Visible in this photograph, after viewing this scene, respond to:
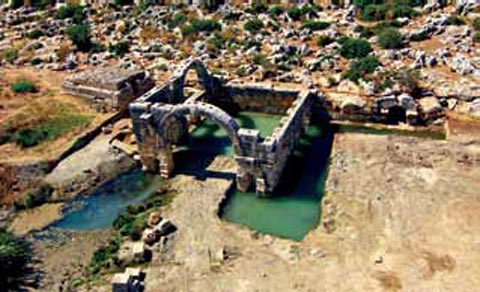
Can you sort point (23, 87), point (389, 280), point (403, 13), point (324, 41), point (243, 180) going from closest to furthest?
point (389, 280) < point (243, 180) < point (23, 87) < point (324, 41) < point (403, 13)

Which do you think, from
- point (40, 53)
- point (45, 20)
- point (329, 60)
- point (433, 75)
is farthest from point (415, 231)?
→ point (45, 20)

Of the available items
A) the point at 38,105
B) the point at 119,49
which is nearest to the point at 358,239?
the point at 38,105

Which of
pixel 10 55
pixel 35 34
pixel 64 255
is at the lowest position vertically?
pixel 64 255

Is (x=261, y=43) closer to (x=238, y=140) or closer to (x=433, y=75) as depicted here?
(x=433, y=75)

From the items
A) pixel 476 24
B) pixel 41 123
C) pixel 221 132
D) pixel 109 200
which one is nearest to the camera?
pixel 109 200

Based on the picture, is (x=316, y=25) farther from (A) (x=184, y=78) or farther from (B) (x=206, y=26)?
(A) (x=184, y=78)

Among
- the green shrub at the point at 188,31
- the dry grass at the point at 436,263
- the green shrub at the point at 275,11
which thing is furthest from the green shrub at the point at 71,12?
the dry grass at the point at 436,263
